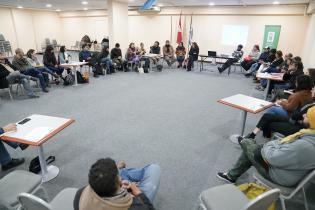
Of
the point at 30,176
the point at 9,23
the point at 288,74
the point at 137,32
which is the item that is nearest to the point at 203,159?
the point at 30,176

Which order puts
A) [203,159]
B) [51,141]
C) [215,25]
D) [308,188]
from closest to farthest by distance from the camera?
[308,188]
[203,159]
[51,141]
[215,25]

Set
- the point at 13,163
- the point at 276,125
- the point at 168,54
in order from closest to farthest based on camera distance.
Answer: the point at 13,163, the point at 276,125, the point at 168,54

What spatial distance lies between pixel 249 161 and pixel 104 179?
161 centimetres

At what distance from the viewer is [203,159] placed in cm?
280

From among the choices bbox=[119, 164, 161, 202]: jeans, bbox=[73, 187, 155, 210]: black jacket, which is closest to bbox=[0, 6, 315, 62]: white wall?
bbox=[119, 164, 161, 202]: jeans

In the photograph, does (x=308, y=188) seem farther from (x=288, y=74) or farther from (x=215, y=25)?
(x=215, y=25)

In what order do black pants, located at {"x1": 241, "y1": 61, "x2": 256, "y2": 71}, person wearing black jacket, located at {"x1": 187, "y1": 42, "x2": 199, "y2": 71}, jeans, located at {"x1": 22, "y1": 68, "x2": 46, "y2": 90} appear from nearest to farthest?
1. jeans, located at {"x1": 22, "y1": 68, "x2": 46, "y2": 90}
2. black pants, located at {"x1": 241, "y1": 61, "x2": 256, "y2": 71}
3. person wearing black jacket, located at {"x1": 187, "y1": 42, "x2": 199, "y2": 71}

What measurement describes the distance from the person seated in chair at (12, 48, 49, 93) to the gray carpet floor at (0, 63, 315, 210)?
355 millimetres

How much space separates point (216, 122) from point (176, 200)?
7.03 ft

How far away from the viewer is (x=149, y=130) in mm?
3568

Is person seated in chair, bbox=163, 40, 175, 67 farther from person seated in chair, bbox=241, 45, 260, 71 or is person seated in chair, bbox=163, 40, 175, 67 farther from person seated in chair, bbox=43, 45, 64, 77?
person seated in chair, bbox=43, 45, 64, 77

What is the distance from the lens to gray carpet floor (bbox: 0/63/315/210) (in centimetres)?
242

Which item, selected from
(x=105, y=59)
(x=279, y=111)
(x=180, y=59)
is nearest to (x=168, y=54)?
(x=180, y=59)

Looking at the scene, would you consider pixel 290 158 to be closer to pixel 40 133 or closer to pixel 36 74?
pixel 40 133
